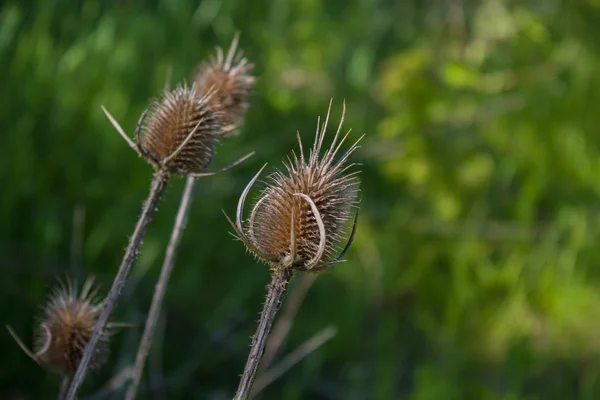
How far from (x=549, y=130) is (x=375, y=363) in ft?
4.07

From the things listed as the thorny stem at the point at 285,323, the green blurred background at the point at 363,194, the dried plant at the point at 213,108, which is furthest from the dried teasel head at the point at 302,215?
the green blurred background at the point at 363,194

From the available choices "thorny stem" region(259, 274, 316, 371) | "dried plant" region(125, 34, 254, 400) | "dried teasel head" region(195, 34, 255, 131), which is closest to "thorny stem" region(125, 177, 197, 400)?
"dried plant" region(125, 34, 254, 400)

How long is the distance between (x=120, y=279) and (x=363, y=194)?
222cm

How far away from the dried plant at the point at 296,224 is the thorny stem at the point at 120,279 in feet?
0.37

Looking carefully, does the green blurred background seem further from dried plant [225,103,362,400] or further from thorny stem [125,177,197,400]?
dried plant [225,103,362,400]

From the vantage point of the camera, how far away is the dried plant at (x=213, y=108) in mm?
1028

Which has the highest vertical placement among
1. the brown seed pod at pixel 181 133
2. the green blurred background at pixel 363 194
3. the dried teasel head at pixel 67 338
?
the green blurred background at pixel 363 194

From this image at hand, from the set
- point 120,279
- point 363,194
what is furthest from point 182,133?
point 363,194

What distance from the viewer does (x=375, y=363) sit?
2.59 meters

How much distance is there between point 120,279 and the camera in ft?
2.74

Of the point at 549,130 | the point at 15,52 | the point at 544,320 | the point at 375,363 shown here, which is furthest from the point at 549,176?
the point at 15,52

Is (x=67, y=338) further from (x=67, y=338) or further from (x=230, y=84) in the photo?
(x=230, y=84)

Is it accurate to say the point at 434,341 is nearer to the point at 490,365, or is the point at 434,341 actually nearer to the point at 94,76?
the point at 490,365

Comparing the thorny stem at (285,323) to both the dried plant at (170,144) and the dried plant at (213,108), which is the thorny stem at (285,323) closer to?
the dried plant at (213,108)
